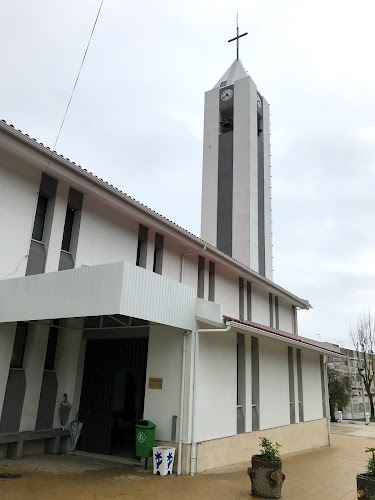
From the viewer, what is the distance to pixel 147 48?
9688 mm

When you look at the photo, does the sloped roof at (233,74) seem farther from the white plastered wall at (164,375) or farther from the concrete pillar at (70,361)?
the white plastered wall at (164,375)

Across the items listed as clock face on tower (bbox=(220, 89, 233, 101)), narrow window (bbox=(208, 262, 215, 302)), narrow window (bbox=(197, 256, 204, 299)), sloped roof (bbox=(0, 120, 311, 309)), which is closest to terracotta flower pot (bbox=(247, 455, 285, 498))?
sloped roof (bbox=(0, 120, 311, 309))

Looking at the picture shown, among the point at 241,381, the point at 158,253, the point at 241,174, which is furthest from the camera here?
the point at 241,174

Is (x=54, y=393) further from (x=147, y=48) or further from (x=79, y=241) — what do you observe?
(x=147, y=48)

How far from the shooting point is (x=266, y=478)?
743 cm

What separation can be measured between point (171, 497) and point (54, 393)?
4.77m

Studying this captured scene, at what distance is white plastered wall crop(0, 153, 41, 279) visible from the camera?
9320mm

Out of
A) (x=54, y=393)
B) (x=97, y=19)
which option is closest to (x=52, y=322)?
(x=54, y=393)

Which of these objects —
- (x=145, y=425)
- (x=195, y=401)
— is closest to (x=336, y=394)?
(x=195, y=401)

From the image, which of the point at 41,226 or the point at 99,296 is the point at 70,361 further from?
the point at 99,296

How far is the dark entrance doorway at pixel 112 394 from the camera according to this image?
10.3 metres

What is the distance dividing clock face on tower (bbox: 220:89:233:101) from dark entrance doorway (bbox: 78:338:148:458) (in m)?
26.5

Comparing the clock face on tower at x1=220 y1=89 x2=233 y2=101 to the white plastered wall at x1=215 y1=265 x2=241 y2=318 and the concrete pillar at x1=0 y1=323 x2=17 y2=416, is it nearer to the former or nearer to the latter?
the white plastered wall at x1=215 y1=265 x2=241 y2=318

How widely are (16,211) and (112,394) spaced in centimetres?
537
